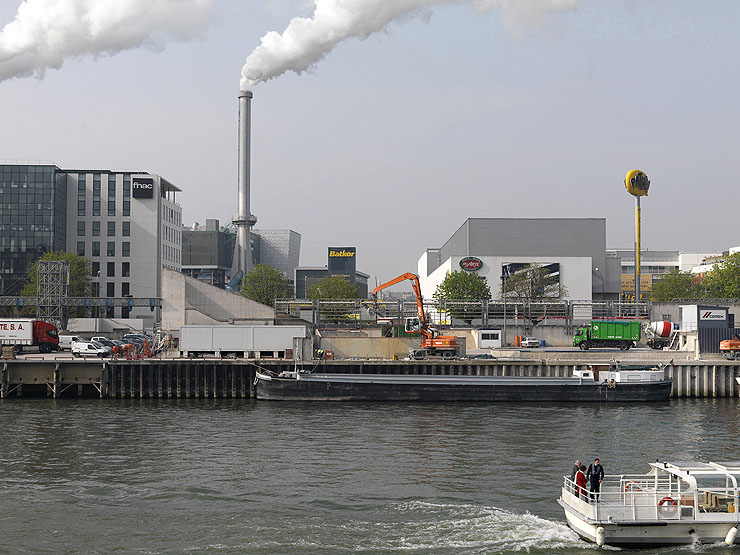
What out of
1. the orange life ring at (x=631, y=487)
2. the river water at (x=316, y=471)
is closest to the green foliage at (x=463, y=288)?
the river water at (x=316, y=471)

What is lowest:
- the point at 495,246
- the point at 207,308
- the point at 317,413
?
the point at 317,413

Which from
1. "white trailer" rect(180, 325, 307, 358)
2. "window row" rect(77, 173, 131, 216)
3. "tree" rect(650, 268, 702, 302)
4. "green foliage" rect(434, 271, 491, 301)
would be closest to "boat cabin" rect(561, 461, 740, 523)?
"white trailer" rect(180, 325, 307, 358)

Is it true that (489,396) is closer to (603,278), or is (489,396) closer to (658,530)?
(658,530)

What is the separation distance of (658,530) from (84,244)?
13966cm

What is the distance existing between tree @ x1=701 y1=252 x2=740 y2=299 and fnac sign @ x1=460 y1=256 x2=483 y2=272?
4056cm

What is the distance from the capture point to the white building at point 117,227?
150125mm

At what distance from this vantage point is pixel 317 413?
5869 centimetres

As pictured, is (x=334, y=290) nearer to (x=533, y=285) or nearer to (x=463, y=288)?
(x=463, y=288)

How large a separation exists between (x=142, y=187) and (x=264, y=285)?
2967 cm

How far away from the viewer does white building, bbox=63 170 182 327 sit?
15012cm

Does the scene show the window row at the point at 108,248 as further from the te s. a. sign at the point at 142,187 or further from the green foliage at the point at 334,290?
the green foliage at the point at 334,290

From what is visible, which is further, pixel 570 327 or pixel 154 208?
pixel 154 208

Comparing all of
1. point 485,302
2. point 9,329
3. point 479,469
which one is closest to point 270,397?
point 479,469

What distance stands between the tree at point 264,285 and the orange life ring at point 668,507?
401ft
